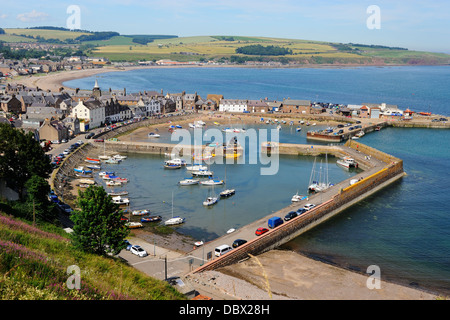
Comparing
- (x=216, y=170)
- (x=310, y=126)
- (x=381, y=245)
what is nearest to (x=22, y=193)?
(x=216, y=170)

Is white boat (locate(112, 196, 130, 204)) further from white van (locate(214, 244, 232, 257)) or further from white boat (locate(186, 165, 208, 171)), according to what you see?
white van (locate(214, 244, 232, 257))

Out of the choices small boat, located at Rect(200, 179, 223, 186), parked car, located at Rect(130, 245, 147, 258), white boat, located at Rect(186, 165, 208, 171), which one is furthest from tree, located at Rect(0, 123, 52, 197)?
white boat, located at Rect(186, 165, 208, 171)

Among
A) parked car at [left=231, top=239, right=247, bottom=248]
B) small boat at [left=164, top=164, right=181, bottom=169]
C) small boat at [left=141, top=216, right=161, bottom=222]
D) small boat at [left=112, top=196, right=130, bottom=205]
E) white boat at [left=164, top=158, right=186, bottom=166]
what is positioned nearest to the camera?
parked car at [left=231, top=239, right=247, bottom=248]

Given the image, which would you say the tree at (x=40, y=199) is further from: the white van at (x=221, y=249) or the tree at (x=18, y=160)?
the white van at (x=221, y=249)

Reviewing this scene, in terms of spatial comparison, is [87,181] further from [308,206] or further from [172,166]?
[308,206]

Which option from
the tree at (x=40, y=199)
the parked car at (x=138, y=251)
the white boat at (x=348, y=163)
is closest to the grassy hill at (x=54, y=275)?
the tree at (x=40, y=199)

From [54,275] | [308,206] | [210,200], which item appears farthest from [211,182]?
[54,275]
